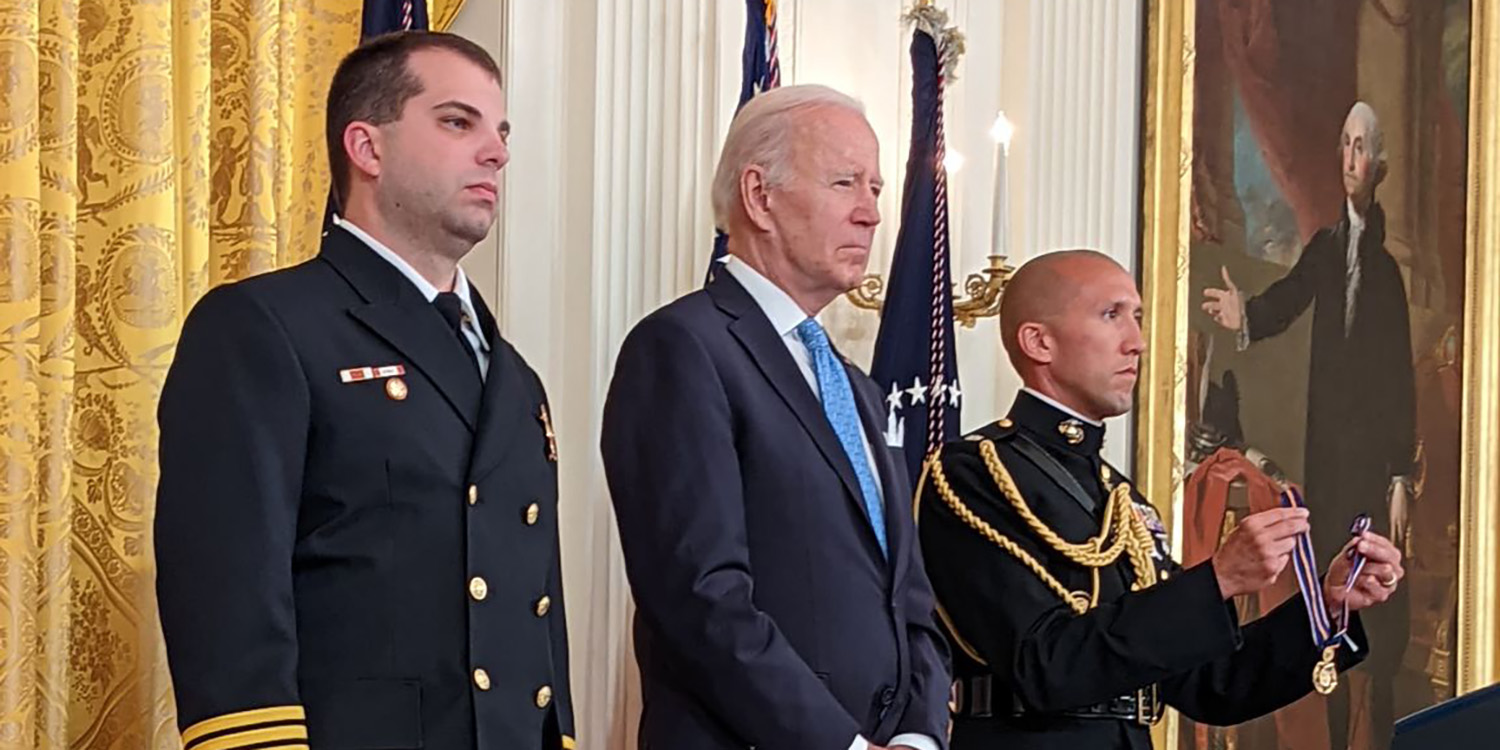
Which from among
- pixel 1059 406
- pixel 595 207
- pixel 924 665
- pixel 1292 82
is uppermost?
pixel 1292 82

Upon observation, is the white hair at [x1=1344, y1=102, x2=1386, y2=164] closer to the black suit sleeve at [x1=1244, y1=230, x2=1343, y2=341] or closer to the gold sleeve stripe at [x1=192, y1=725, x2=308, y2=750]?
the black suit sleeve at [x1=1244, y1=230, x2=1343, y2=341]

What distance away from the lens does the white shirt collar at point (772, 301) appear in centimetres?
312

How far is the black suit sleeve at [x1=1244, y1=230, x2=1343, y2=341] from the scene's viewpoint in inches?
203

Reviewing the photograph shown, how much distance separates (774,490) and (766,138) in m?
0.60

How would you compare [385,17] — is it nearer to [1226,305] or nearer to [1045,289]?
[1045,289]

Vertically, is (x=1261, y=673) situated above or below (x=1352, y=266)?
below

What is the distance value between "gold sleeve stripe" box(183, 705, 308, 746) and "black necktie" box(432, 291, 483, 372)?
567mm

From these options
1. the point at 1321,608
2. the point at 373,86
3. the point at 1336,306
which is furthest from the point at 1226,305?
the point at 373,86

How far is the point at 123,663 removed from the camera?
2.96m

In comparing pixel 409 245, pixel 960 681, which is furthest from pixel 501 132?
pixel 960 681

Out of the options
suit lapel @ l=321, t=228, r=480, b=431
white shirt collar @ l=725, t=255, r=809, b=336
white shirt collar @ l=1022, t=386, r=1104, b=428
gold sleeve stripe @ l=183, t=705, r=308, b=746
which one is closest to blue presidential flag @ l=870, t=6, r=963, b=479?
white shirt collar @ l=1022, t=386, r=1104, b=428

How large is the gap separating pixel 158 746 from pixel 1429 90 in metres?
3.81

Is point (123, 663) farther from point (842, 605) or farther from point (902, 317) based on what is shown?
point (902, 317)

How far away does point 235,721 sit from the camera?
7.54 feet
